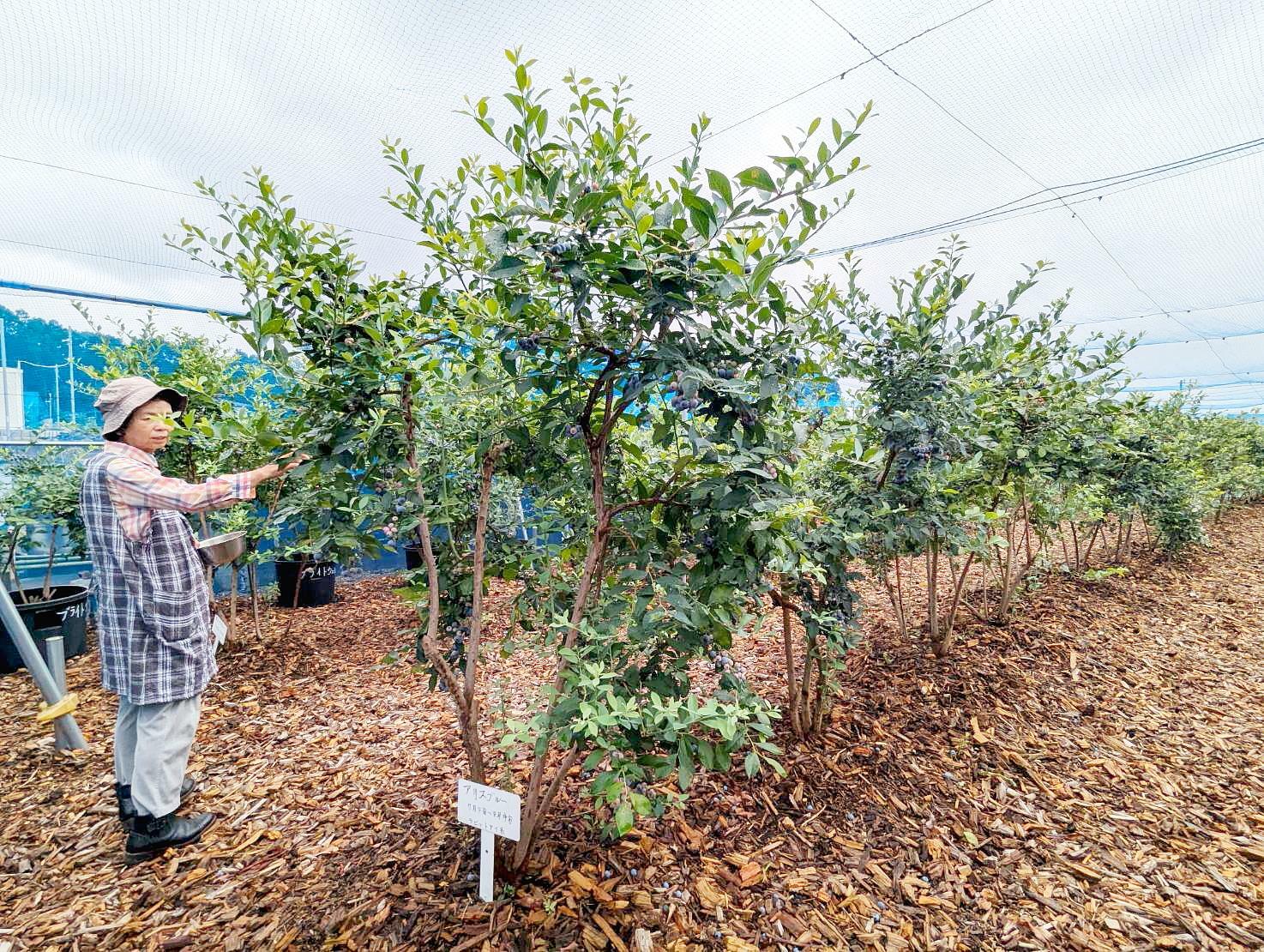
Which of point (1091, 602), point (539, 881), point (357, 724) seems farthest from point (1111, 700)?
point (357, 724)

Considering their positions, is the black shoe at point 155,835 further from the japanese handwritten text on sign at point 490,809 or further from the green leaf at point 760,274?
the green leaf at point 760,274

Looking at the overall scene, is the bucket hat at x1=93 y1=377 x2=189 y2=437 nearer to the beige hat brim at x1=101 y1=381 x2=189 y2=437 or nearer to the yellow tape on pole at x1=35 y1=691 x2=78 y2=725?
the beige hat brim at x1=101 y1=381 x2=189 y2=437

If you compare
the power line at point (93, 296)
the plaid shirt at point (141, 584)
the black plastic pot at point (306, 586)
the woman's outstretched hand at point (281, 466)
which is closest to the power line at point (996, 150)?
the woman's outstretched hand at point (281, 466)

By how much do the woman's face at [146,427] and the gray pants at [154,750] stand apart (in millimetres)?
920

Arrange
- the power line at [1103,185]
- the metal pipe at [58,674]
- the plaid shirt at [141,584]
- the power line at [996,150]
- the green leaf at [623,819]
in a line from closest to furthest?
the green leaf at [623,819], the plaid shirt at [141,584], the metal pipe at [58,674], the power line at [996,150], the power line at [1103,185]

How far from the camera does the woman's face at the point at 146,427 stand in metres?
1.98

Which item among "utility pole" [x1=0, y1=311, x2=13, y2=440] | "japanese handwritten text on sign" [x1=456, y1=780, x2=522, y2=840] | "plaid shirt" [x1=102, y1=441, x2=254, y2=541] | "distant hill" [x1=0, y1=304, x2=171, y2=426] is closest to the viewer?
"japanese handwritten text on sign" [x1=456, y1=780, x2=522, y2=840]

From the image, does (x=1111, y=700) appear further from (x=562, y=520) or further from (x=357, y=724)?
(x=357, y=724)

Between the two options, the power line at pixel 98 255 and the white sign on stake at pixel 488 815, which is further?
the power line at pixel 98 255

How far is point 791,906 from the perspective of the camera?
5.69ft

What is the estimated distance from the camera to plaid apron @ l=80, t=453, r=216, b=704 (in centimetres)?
199

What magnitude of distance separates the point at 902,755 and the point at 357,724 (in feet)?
8.45

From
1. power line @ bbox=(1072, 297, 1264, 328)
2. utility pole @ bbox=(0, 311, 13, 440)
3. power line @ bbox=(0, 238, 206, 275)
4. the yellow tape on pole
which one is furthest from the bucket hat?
power line @ bbox=(1072, 297, 1264, 328)

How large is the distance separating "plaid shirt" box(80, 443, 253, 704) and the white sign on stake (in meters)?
1.27
